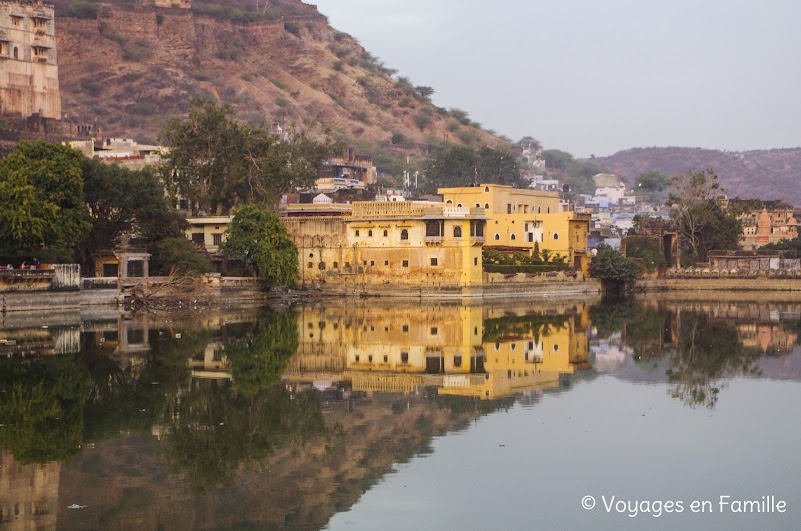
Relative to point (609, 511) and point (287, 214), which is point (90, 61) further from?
point (609, 511)

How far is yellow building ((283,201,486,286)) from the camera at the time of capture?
46.3m

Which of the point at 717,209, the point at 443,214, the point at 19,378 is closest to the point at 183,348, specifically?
the point at 19,378

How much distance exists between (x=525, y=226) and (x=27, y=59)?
3498 cm

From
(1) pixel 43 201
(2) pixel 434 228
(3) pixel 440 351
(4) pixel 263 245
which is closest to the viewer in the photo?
(3) pixel 440 351

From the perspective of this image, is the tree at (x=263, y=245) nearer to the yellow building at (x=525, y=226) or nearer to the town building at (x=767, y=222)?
the yellow building at (x=525, y=226)

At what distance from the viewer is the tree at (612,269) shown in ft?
173

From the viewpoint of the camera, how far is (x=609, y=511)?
1424 centimetres

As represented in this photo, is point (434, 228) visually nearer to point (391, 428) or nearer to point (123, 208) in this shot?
point (123, 208)

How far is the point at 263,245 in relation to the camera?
144 ft

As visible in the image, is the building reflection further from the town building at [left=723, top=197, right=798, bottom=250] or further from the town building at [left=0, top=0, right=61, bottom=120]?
A: the town building at [left=723, top=197, right=798, bottom=250]

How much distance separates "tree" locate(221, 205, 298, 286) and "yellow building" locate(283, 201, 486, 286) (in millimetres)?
2994

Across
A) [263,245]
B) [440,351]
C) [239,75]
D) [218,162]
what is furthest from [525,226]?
[239,75]

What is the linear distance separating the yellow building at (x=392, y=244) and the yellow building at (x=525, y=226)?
6.86 meters

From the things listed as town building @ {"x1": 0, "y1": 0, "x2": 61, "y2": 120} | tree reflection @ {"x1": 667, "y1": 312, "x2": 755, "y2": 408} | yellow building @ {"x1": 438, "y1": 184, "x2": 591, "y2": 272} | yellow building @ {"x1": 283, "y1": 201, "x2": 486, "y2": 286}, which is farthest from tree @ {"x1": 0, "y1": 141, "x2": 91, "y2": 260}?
town building @ {"x1": 0, "y1": 0, "x2": 61, "y2": 120}
